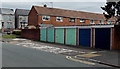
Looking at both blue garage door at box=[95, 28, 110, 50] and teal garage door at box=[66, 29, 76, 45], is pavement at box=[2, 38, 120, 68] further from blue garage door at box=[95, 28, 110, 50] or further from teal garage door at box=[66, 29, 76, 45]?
teal garage door at box=[66, 29, 76, 45]

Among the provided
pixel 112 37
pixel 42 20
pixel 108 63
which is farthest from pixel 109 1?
pixel 42 20

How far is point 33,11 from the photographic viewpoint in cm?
4200

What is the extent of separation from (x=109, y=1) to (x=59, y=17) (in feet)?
86.6

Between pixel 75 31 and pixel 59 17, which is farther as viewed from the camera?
pixel 59 17

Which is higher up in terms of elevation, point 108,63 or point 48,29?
point 48,29

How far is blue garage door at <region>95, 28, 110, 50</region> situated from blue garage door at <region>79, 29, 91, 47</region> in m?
1.14

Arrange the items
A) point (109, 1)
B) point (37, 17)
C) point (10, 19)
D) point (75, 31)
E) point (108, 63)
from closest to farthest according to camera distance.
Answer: point (108, 63) → point (109, 1) → point (75, 31) → point (37, 17) → point (10, 19)

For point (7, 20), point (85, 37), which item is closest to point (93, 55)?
point (85, 37)

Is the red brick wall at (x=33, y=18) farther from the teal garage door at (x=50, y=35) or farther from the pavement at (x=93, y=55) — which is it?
the pavement at (x=93, y=55)

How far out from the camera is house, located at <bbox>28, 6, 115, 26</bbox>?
40094 millimetres

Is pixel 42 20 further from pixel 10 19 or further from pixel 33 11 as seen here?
pixel 10 19

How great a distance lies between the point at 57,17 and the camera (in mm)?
41875

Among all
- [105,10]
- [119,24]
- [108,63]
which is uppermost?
[105,10]

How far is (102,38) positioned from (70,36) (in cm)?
522
